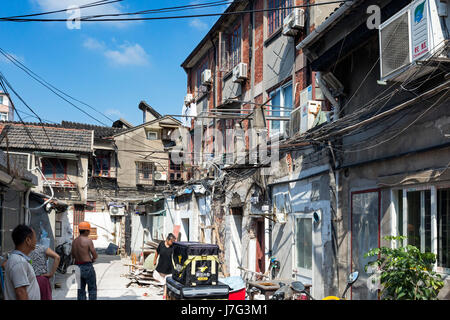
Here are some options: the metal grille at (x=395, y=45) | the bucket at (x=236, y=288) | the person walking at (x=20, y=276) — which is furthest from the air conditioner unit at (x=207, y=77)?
the person walking at (x=20, y=276)

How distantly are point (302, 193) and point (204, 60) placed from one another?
40.6ft

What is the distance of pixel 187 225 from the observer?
22906 millimetres

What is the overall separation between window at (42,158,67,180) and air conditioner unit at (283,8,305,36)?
19877 millimetres

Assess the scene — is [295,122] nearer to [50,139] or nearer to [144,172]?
[50,139]

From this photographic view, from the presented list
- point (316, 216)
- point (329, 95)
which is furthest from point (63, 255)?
point (329, 95)

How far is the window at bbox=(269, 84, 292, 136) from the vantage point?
1335 cm

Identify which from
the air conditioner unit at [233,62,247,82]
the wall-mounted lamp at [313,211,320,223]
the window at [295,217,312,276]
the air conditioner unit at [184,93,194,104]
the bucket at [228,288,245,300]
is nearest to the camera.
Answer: the bucket at [228,288,245,300]

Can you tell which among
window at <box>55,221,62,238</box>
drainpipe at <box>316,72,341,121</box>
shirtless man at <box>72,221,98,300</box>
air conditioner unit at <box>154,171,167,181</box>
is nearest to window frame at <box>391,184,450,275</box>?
drainpipe at <box>316,72,341,121</box>

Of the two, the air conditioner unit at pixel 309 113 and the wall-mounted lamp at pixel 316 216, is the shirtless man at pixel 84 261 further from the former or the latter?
the air conditioner unit at pixel 309 113

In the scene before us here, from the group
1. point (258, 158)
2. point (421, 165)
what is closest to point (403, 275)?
point (421, 165)

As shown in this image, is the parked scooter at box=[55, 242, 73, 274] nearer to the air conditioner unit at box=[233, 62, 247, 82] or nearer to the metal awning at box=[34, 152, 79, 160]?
the metal awning at box=[34, 152, 79, 160]

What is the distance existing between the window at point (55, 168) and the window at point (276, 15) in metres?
18.2

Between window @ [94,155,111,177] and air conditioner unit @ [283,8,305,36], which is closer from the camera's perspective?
air conditioner unit @ [283,8,305,36]
